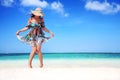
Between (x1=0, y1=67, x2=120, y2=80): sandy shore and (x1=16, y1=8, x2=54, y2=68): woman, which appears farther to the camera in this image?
(x1=16, y1=8, x2=54, y2=68): woman

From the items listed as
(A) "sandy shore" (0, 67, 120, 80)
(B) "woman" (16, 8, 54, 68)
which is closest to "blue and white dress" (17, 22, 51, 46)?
(B) "woman" (16, 8, 54, 68)

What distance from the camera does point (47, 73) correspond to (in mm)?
4777

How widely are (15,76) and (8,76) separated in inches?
4.0

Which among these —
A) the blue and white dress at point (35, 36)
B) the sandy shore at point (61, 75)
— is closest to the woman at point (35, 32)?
the blue and white dress at point (35, 36)

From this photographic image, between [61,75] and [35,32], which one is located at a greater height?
[35,32]

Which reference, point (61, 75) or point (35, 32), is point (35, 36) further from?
point (61, 75)

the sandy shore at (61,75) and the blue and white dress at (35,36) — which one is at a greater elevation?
the blue and white dress at (35,36)

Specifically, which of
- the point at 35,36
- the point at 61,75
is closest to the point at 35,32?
the point at 35,36

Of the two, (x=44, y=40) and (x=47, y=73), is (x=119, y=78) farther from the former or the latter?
(x=44, y=40)

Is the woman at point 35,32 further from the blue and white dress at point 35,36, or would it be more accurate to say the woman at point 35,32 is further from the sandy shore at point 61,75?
the sandy shore at point 61,75

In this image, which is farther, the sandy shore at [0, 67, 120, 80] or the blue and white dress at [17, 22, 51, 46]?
the blue and white dress at [17, 22, 51, 46]

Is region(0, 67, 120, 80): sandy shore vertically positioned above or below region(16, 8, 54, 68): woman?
below

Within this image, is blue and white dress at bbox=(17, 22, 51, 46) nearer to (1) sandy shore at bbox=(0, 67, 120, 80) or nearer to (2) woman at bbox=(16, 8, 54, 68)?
(2) woman at bbox=(16, 8, 54, 68)

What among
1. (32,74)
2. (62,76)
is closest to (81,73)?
(62,76)
